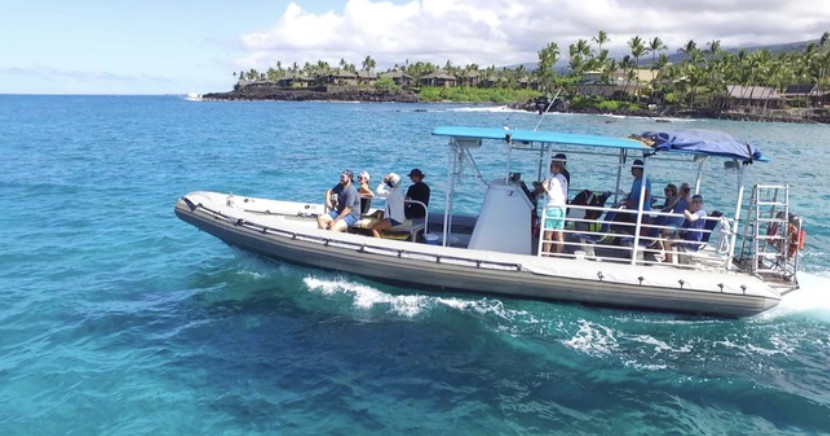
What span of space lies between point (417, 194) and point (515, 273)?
268 cm

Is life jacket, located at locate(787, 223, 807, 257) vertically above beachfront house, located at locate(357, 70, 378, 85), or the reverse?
beachfront house, located at locate(357, 70, 378, 85)

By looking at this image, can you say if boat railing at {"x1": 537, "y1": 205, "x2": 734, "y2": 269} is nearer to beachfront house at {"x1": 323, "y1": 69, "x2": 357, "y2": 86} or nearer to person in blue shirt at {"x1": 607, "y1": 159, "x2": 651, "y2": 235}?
person in blue shirt at {"x1": 607, "y1": 159, "x2": 651, "y2": 235}

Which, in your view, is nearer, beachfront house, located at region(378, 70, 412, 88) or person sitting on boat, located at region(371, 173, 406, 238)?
person sitting on boat, located at region(371, 173, 406, 238)

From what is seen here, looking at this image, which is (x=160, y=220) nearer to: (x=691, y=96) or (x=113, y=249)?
(x=113, y=249)

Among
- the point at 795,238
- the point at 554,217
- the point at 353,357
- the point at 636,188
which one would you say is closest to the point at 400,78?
the point at 636,188

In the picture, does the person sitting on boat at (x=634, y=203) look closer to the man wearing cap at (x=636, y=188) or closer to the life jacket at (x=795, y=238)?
the man wearing cap at (x=636, y=188)

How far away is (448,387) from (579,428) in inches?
70.4

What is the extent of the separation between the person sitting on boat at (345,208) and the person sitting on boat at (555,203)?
3.56 metres

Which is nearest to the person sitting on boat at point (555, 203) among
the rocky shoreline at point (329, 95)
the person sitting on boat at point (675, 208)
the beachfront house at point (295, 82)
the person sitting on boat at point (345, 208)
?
the person sitting on boat at point (675, 208)

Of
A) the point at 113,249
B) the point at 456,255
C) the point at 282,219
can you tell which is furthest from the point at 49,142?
the point at 456,255

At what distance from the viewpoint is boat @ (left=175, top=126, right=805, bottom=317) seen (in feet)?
30.2

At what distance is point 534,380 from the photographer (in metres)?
8.27

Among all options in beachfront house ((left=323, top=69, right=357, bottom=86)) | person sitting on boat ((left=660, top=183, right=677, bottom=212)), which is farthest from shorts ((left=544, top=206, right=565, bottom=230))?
beachfront house ((left=323, top=69, right=357, bottom=86))

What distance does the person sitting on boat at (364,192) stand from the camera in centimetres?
1136
